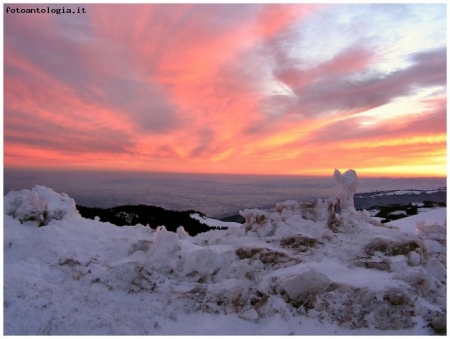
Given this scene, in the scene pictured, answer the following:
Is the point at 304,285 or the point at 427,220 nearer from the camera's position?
the point at 304,285

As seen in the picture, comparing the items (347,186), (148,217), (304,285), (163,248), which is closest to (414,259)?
(304,285)

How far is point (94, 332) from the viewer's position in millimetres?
9422

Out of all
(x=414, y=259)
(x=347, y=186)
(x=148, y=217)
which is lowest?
(x=148, y=217)

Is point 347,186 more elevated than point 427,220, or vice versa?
point 347,186

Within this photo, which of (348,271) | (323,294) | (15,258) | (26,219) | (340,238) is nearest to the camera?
(323,294)

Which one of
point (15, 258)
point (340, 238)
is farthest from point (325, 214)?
point (15, 258)

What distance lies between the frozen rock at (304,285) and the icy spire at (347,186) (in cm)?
689

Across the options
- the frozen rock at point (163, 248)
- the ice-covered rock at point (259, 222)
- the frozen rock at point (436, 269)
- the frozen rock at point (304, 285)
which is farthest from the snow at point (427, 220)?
the frozen rock at point (163, 248)

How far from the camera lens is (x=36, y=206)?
15695mm

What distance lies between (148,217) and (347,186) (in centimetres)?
2376

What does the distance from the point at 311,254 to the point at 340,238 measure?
206cm

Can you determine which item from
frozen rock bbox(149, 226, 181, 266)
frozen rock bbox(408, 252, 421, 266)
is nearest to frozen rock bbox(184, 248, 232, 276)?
frozen rock bbox(149, 226, 181, 266)

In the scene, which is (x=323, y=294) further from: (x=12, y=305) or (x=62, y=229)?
(x=62, y=229)

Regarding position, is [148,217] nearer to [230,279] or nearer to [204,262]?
[204,262]
